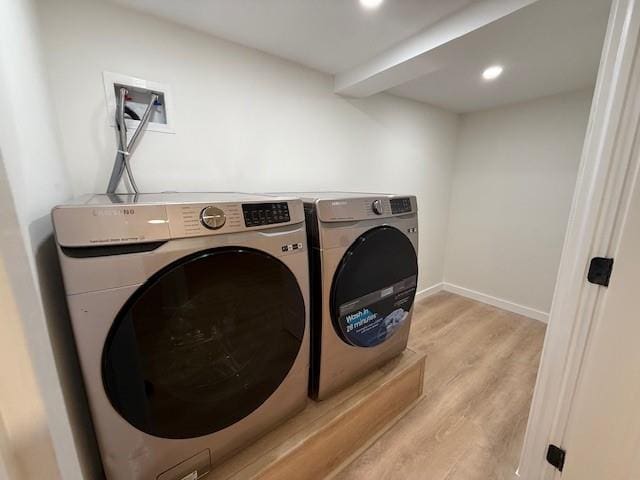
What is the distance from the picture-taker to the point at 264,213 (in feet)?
2.58

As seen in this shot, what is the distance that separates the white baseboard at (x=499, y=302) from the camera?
95.0 inches

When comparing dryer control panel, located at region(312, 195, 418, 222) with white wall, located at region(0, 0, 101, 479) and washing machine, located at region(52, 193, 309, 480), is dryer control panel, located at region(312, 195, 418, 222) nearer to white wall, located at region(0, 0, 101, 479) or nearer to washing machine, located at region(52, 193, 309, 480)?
washing machine, located at region(52, 193, 309, 480)

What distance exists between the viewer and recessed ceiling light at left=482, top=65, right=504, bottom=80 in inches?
62.2

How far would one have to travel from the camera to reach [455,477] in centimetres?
112

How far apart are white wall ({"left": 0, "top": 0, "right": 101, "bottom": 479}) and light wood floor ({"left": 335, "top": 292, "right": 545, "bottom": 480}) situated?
1150mm

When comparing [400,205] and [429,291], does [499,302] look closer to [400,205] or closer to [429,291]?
[429,291]

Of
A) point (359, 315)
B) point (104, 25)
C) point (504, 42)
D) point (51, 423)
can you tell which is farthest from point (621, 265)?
point (104, 25)

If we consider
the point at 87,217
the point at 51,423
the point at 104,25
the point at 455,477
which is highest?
the point at 104,25

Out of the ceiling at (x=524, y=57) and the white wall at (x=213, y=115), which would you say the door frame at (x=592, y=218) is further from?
the white wall at (x=213, y=115)

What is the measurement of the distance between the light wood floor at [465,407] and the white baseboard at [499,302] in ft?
0.33

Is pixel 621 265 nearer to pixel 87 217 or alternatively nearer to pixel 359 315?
pixel 359 315

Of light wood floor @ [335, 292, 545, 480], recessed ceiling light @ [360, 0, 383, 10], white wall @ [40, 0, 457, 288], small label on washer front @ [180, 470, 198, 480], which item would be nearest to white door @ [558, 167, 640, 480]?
light wood floor @ [335, 292, 545, 480]

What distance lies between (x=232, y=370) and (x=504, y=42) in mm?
1892

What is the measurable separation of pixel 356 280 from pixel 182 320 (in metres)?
0.64
